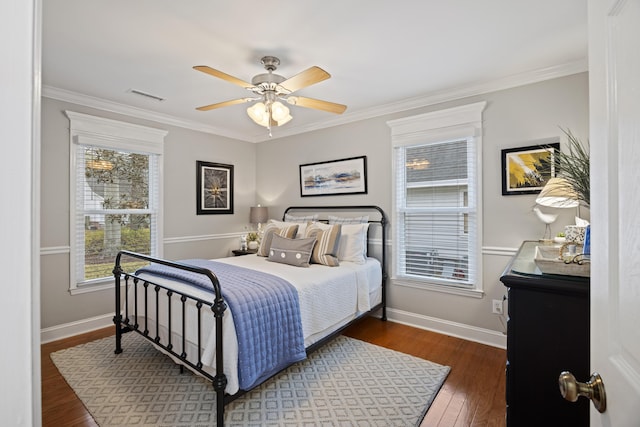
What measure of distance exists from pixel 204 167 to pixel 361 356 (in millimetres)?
3151

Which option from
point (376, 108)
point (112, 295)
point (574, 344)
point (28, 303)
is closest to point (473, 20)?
point (376, 108)

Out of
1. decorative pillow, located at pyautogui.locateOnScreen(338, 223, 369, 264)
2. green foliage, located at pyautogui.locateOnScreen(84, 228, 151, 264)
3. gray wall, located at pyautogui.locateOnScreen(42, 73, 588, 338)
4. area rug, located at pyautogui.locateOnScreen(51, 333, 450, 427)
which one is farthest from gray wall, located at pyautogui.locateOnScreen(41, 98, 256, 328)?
decorative pillow, located at pyautogui.locateOnScreen(338, 223, 369, 264)

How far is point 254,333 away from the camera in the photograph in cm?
188

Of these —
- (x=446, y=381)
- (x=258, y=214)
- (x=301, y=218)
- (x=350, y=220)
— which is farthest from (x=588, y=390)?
(x=258, y=214)

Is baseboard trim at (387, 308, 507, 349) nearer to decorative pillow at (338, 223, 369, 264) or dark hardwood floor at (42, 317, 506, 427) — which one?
dark hardwood floor at (42, 317, 506, 427)

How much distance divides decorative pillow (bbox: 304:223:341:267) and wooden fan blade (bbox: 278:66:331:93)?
156cm

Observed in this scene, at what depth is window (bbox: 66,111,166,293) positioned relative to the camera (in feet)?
10.6

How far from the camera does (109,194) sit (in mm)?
3514

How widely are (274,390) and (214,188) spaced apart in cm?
298

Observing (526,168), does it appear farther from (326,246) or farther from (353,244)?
(326,246)

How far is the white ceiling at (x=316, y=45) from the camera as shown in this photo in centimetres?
187

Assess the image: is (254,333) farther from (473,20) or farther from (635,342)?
(473,20)

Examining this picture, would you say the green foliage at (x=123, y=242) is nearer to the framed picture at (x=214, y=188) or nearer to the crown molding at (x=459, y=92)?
the framed picture at (x=214, y=188)

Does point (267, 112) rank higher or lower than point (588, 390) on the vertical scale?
higher
